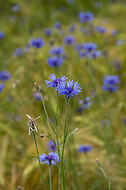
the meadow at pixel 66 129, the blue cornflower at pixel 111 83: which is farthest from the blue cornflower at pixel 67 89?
the blue cornflower at pixel 111 83

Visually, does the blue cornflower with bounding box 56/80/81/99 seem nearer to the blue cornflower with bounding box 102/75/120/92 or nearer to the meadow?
the meadow

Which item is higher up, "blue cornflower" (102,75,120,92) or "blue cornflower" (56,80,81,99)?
"blue cornflower" (102,75,120,92)

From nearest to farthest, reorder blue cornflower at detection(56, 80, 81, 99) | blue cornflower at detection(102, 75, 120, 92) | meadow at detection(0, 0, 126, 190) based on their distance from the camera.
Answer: blue cornflower at detection(56, 80, 81, 99)
meadow at detection(0, 0, 126, 190)
blue cornflower at detection(102, 75, 120, 92)

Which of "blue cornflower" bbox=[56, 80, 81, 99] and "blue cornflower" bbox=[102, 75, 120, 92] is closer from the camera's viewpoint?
"blue cornflower" bbox=[56, 80, 81, 99]

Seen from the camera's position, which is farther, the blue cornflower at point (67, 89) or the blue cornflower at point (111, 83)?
the blue cornflower at point (111, 83)

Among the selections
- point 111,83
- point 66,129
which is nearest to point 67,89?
point 66,129

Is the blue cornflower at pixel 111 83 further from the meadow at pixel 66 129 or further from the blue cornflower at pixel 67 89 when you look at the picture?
the blue cornflower at pixel 67 89

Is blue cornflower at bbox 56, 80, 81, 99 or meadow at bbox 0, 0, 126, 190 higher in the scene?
meadow at bbox 0, 0, 126, 190

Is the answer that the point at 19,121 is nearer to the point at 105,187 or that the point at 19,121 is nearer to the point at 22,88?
the point at 22,88

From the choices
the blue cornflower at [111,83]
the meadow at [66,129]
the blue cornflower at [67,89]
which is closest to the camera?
the blue cornflower at [67,89]

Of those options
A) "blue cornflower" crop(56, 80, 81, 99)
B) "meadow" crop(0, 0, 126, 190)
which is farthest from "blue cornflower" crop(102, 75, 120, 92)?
"blue cornflower" crop(56, 80, 81, 99)

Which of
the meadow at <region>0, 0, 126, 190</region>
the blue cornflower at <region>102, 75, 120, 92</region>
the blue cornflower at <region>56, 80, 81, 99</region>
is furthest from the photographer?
the blue cornflower at <region>102, 75, 120, 92</region>
